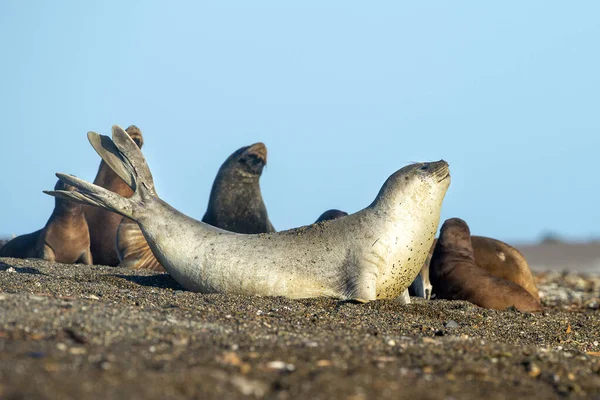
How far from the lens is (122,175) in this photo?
287 inches

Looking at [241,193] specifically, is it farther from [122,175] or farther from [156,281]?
[122,175]

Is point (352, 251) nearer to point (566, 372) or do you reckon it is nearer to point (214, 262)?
point (214, 262)

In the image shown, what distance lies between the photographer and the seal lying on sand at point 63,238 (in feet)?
36.1

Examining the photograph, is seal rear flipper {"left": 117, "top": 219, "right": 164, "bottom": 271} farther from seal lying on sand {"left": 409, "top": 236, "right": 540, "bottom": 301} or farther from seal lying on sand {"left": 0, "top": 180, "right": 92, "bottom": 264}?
seal lying on sand {"left": 409, "top": 236, "right": 540, "bottom": 301}

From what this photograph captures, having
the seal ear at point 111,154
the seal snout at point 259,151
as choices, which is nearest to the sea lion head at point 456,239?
the seal snout at point 259,151

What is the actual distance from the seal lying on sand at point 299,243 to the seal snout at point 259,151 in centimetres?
451

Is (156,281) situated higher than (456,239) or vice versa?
(456,239)

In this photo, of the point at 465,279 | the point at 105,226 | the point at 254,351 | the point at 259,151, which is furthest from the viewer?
the point at 259,151

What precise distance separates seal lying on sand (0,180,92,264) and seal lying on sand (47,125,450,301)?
3.95 metres

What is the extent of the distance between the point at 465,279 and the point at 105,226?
517 cm

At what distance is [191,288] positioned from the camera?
22.9 ft

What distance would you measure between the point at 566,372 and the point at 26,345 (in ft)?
8.13

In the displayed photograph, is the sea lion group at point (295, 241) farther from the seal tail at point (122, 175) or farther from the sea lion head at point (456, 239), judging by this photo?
the sea lion head at point (456, 239)

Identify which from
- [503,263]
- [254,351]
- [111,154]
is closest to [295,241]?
[111,154]
